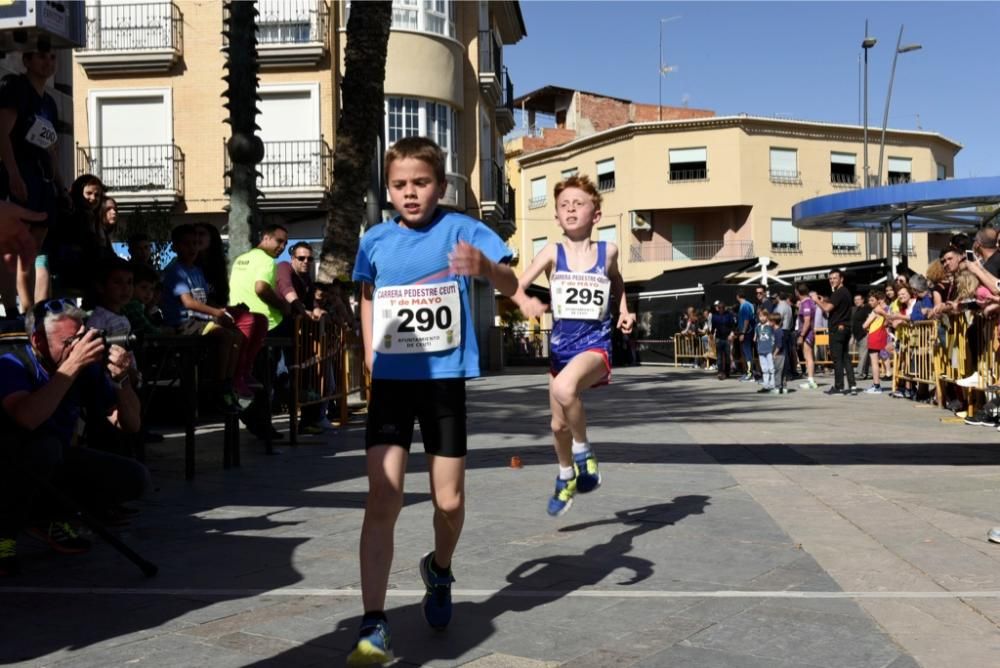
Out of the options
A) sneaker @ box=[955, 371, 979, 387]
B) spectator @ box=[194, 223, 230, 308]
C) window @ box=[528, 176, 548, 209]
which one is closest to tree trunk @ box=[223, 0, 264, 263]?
spectator @ box=[194, 223, 230, 308]

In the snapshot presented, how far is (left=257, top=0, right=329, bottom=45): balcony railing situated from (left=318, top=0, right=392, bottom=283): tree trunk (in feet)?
48.9

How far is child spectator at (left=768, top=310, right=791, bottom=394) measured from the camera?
66.1 ft

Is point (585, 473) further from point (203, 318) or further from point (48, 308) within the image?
point (203, 318)

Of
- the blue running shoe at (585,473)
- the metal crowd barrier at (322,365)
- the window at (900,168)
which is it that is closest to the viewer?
the blue running shoe at (585,473)

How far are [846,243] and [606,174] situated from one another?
1248 centimetres

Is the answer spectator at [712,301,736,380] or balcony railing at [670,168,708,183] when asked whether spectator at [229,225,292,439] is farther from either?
balcony railing at [670,168,708,183]

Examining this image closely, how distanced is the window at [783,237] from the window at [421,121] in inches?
1040

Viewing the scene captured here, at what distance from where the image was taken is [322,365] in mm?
11805

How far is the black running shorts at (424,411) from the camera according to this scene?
4027 millimetres

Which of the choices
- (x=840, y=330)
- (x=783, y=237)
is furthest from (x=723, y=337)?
(x=783, y=237)

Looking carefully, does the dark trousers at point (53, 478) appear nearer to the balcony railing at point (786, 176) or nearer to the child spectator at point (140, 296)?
the child spectator at point (140, 296)

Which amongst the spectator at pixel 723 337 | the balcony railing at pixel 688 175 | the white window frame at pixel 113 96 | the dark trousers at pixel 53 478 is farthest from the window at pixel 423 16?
the dark trousers at pixel 53 478

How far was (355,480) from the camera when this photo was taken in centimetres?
824

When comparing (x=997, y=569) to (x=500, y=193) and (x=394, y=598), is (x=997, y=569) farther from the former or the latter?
(x=500, y=193)
